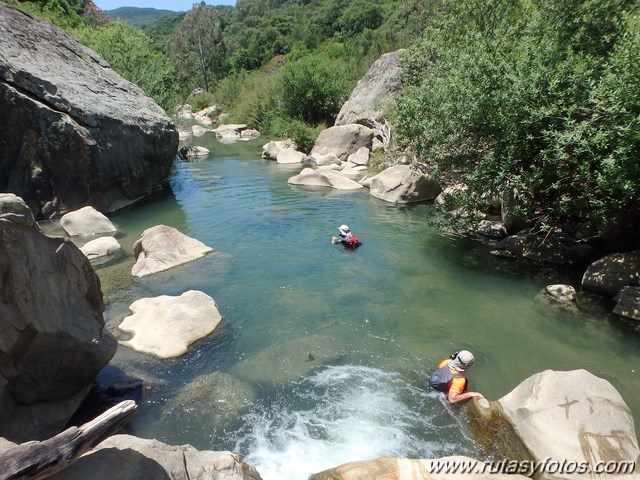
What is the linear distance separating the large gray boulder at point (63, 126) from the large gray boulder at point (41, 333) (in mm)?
11610

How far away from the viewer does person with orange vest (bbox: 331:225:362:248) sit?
46.0 feet

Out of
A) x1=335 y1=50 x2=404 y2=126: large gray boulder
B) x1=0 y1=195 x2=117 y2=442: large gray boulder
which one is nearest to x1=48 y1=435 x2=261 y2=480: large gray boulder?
x1=0 y1=195 x2=117 y2=442: large gray boulder

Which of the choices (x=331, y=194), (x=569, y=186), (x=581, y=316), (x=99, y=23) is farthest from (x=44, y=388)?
(x=99, y=23)

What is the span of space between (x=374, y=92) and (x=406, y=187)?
13.7m

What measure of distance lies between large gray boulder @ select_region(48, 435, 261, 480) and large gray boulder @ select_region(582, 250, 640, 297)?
30.6ft

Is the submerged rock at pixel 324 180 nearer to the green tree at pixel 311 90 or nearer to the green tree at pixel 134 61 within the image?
the green tree at pixel 134 61

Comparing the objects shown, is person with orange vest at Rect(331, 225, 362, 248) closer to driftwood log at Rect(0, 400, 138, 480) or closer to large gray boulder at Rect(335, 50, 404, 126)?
driftwood log at Rect(0, 400, 138, 480)

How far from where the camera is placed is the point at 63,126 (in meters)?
16.5

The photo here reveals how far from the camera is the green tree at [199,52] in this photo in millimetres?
79250

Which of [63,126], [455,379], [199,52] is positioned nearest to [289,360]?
[455,379]

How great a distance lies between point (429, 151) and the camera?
1309 centimetres

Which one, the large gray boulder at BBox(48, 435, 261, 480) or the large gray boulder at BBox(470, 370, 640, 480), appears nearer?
the large gray boulder at BBox(48, 435, 261, 480)

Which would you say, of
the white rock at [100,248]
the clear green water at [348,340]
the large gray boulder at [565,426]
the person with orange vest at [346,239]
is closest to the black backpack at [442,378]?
the clear green water at [348,340]

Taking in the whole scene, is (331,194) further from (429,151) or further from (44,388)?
(44,388)
